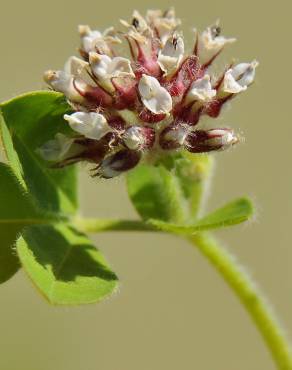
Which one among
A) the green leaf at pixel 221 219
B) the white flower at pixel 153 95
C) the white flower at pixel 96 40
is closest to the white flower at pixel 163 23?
the white flower at pixel 96 40

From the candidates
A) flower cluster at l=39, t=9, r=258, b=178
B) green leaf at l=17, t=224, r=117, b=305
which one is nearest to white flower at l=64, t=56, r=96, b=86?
flower cluster at l=39, t=9, r=258, b=178

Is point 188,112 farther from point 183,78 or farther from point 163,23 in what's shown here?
point 163,23

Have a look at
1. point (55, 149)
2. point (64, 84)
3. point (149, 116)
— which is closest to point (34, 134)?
point (55, 149)

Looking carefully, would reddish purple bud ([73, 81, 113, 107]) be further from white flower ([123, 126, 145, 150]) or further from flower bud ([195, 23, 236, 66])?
flower bud ([195, 23, 236, 66])

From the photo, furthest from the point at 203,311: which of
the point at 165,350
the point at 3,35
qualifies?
the point at 3,35

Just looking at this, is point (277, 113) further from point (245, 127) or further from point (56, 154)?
point (56, 154)

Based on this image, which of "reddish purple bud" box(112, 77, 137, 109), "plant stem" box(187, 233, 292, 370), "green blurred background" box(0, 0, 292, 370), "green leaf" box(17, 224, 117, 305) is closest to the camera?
"green leaf" box(17, 224, 117, 305)

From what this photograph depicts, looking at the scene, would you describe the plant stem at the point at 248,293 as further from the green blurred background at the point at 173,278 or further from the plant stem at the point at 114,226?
the green blurred background at the point at 173,278
